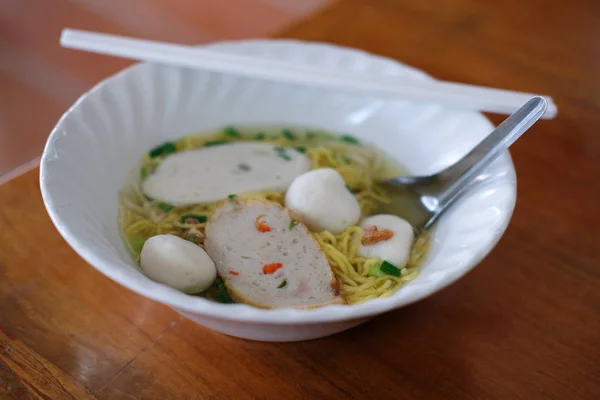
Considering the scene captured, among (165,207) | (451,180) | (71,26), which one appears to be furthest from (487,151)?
(71,26)

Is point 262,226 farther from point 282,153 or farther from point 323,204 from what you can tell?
point 282,153

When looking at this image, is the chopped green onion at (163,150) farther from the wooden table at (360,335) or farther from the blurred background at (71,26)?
the blurred background at (71,26)

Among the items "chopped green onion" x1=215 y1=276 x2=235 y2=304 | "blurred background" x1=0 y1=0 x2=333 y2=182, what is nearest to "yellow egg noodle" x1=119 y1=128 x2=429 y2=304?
"chopped green onion" x1=215 y1=276 x2=235 y2=304

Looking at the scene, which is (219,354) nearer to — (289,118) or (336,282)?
(336,282)

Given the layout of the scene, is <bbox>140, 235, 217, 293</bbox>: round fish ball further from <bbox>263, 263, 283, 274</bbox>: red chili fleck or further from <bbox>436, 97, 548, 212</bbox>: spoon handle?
<bbox>436, 97, 548, 212</bbox>: spoon handle

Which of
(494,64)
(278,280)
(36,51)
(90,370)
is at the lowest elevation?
(36,51)

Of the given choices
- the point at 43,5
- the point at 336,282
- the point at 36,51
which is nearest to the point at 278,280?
the point at 336,282
